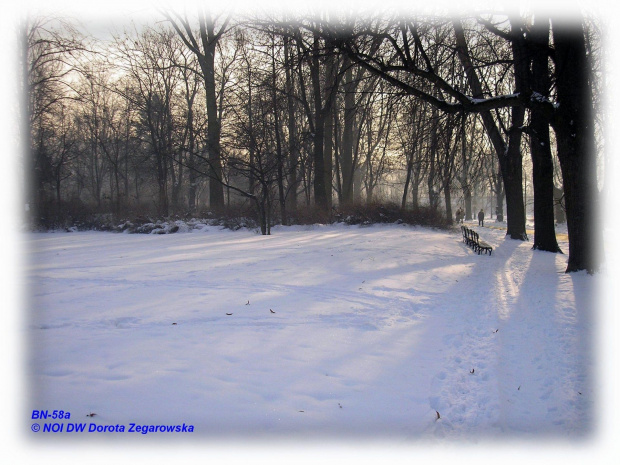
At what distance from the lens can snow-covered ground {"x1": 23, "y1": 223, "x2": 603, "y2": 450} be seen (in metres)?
2.96

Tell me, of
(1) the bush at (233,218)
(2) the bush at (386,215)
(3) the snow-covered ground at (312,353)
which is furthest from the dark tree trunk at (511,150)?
(3) the snow-covered ground at (312,353)

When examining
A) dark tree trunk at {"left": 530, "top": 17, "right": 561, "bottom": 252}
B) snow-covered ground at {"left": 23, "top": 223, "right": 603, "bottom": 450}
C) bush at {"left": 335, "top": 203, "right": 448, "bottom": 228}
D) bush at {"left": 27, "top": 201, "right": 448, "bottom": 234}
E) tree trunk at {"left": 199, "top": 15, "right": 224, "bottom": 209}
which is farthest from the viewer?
tree trunk at {"left": 199, "top": 15, "right": 224, "bottom": 209}

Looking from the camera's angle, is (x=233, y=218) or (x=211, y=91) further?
(x=211, y=91)

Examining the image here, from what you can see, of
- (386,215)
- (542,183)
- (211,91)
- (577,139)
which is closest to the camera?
(577,139)

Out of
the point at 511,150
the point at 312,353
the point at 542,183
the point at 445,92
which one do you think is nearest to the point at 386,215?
the point at 511,150

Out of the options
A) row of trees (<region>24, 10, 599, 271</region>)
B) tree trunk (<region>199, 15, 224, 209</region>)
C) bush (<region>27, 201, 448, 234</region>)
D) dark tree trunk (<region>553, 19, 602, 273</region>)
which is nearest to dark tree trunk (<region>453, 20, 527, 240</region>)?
row of trees (<region>24, 10, 599, 271</region>)

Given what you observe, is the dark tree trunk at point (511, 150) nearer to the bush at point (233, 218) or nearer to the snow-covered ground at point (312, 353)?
the bush at point (233, 218)

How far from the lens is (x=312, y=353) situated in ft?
13.1

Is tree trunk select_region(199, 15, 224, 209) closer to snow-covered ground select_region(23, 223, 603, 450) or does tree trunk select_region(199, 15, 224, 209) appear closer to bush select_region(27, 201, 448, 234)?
bush select_region(27, 201, 448, 234)

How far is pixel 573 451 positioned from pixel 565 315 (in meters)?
3.38

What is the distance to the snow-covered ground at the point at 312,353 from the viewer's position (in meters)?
2.96

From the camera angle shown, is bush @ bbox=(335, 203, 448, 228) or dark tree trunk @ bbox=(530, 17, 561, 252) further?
bush @ bbox=(335, 203, 448, 228)

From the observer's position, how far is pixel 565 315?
5711 millimetres

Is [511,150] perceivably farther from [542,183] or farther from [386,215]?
[386,215]
